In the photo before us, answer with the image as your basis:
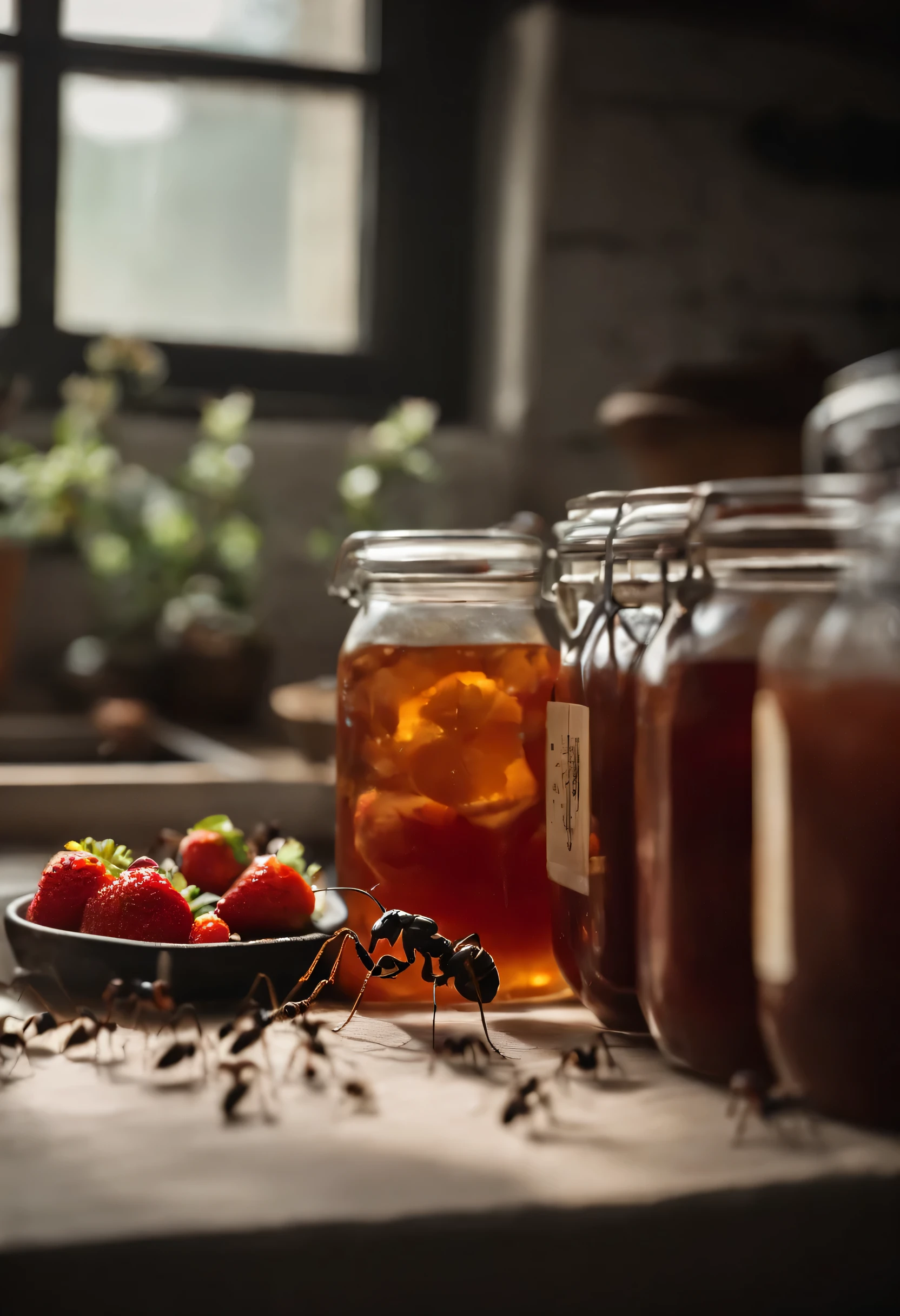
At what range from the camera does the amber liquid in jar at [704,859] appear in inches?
21.1

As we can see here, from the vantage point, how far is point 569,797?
2.17 ft

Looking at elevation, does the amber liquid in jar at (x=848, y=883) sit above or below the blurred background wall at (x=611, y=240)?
below

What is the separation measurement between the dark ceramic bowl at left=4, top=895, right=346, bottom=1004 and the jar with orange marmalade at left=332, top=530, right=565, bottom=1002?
0.19ft

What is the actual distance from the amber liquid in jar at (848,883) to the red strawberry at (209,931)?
12.0 inches

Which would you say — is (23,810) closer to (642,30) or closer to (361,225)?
(361,225)

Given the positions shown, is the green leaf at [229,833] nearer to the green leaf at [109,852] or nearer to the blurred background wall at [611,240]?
the green leaf at [109,852]

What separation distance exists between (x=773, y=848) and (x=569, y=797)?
166 millimetres

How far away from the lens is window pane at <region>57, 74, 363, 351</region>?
2332 millimetres

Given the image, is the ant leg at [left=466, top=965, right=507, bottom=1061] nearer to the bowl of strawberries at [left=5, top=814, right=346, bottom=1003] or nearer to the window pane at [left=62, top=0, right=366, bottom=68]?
the bowl of strawberries at [left=5, top=814, right=346, bottom=1003]

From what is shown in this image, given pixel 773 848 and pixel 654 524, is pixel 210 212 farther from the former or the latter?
pixel 773 848

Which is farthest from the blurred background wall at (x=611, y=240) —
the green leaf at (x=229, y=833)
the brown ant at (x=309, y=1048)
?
the brown ant at (x=309, y=1048)

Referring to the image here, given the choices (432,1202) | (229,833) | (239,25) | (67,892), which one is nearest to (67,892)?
(67,892)

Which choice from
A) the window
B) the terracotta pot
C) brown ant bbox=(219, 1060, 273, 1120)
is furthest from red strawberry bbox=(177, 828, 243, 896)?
the window

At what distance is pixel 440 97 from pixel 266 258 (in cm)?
43
